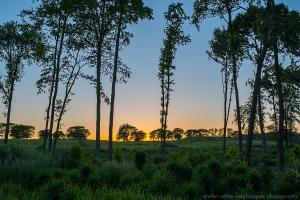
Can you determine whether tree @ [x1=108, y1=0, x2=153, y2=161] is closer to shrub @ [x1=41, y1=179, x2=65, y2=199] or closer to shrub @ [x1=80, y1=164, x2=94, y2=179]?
shrub @ [x1=80, y1=164, x2=94, y2=179]

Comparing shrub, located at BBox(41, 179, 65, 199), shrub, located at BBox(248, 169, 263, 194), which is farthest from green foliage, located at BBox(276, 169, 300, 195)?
shrub, located at BBox(41, 179, 65, 199)

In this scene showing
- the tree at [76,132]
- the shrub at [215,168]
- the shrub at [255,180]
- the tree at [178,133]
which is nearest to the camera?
the shrub at [255,180]

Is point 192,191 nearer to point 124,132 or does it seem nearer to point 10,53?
point 10,53

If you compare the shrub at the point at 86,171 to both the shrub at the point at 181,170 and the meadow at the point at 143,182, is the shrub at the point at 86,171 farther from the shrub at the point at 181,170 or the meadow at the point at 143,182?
the shrub at the point at 181,170

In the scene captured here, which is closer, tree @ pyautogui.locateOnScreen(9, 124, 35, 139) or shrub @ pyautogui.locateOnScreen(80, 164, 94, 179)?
shrub @ pyautogui.locateOnScreen(80, 164, 94, 179)

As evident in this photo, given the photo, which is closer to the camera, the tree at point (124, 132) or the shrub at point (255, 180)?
the shrub at point (255, 180)

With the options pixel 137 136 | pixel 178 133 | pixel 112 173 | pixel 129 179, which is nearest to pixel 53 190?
pixel 129 179

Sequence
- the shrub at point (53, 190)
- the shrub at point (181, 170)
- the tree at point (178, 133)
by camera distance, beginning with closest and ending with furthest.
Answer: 1. the shrub at point (53, 190)
2. the shrub at point (181, 170)
3. the tree at point (178, 133)

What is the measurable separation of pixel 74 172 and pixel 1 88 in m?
25.2

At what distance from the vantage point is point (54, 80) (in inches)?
884

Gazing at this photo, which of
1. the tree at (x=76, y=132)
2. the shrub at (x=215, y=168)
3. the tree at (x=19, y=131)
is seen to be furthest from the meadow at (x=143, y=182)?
the tree at (x=76, y=132)

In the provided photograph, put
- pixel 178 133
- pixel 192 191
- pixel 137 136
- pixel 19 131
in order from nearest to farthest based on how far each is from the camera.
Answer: pixel 192 191 < pixel 19 131 < pixel 137 136 < pixel 178 133

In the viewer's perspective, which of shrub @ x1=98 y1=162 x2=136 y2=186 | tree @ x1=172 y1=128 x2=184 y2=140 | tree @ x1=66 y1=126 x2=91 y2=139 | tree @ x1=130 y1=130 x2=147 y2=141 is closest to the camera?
shrub @ x1=98 y1=162 x2=136 y2=186

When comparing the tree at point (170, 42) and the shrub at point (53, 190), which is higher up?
the tree at point (170, 42)
